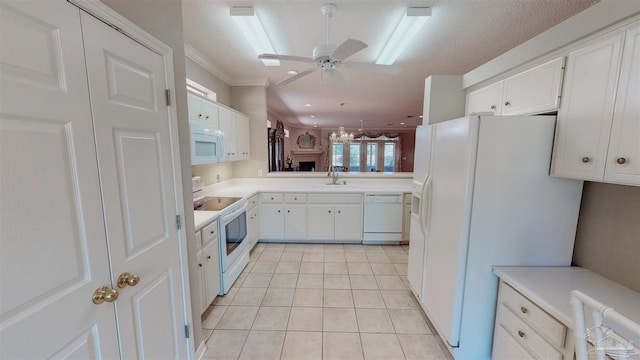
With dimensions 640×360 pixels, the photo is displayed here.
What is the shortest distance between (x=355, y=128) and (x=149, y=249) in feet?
33.0

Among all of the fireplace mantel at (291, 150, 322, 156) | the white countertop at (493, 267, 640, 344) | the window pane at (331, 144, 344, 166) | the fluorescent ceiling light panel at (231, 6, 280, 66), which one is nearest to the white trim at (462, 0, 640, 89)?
the white countertop at (493, 267, 640, 344)

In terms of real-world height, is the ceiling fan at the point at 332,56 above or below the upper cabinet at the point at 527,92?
above

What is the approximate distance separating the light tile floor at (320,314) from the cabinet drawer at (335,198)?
0.83m

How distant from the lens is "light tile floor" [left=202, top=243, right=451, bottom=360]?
70.9 inches

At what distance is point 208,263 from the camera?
6.91 feet

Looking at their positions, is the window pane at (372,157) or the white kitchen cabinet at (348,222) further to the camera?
the window pane at (372,157)

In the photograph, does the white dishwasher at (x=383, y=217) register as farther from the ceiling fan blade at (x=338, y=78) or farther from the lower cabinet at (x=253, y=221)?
the ceiling fan blade at (x=338, y=78)

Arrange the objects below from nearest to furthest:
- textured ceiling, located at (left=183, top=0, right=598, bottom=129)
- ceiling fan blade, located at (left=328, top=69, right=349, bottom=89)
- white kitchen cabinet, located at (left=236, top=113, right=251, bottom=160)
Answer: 1. textured ceiling, located at (left=183, top=0, right=598, bottom=129)
2. ceiling fan blade, located at (left=328, top=69, right=349, bottom=89)
3. white kitchen cabinet, located at (left=236, top=113, right=251, bottom=160)

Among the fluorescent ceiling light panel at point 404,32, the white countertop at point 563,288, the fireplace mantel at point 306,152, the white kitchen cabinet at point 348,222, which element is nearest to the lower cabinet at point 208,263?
the white kitchen cabinet at point 348,222

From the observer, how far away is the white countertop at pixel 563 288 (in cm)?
115

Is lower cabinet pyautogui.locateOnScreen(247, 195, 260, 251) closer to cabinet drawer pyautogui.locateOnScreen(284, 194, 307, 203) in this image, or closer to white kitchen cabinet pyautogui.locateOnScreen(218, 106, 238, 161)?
cabinet drawer pyautogui.locateOnScreen(284, 194, 307, 203)

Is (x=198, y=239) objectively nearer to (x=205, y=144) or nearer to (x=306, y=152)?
(x=205, y=144)

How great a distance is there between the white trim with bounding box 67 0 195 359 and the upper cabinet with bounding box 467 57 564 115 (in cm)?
218

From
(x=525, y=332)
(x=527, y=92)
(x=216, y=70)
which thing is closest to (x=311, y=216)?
(x=216, y=70)
